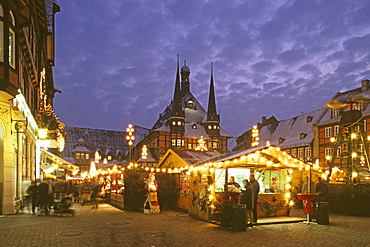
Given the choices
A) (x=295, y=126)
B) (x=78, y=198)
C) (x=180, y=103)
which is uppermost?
(x=180, y=103)

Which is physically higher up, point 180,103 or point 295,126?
→ point 180,103

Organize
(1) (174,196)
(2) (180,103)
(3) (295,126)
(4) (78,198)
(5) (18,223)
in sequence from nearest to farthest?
(5) (18,223), (1) (174,196), (4) (78,198), (3) (295,126), (2) (180,103)

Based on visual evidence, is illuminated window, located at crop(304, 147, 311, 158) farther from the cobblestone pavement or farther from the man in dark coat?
the man in dark coat

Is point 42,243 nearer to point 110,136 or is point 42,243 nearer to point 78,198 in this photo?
point 78,198

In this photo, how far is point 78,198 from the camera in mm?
30672

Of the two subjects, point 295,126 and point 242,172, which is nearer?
point 242,172

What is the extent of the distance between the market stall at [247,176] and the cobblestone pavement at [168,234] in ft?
3.70

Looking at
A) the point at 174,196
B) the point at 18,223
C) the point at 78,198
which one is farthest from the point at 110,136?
the point at 18,223

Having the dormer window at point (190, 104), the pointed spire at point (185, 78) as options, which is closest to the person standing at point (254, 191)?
the dormer window at point (190, 104)

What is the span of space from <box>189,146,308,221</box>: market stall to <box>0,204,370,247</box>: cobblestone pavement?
1128 millimetres

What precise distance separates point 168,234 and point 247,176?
6396 mm

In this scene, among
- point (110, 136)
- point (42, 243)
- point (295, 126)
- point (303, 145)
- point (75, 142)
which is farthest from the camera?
point (110, 136)

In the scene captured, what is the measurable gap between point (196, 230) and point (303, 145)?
141 feet

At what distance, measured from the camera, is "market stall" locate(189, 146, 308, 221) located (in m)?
14.5
